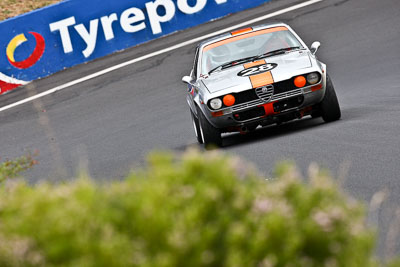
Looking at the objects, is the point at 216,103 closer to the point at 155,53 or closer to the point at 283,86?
the point at 283,86

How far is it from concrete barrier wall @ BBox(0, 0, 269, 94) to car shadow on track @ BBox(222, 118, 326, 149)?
30.7ft

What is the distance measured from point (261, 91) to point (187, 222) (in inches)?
307

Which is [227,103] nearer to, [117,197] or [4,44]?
[117,197]

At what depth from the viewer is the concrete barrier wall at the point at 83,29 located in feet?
67.7

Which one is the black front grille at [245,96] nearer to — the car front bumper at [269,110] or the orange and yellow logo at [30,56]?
the car front bumper at [269,110]

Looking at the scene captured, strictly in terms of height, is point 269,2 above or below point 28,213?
below

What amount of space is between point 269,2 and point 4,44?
22.6ft

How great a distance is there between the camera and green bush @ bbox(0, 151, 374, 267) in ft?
8.11

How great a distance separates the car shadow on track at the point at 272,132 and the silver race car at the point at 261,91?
0.37 metres

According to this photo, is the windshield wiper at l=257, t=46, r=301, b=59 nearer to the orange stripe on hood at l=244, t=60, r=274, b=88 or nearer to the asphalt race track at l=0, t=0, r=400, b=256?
the orange stripe on hood at l=244, t=60, r=274, b=88

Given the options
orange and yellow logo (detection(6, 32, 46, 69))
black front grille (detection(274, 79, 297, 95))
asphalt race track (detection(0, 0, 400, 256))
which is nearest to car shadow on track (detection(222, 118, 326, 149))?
asphalt race track (detection(0, 0, 400, 256))

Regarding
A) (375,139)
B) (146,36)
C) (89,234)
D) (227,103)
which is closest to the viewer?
(89,234)

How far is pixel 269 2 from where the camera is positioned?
23.0m

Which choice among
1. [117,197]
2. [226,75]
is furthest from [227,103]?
[117,197]
